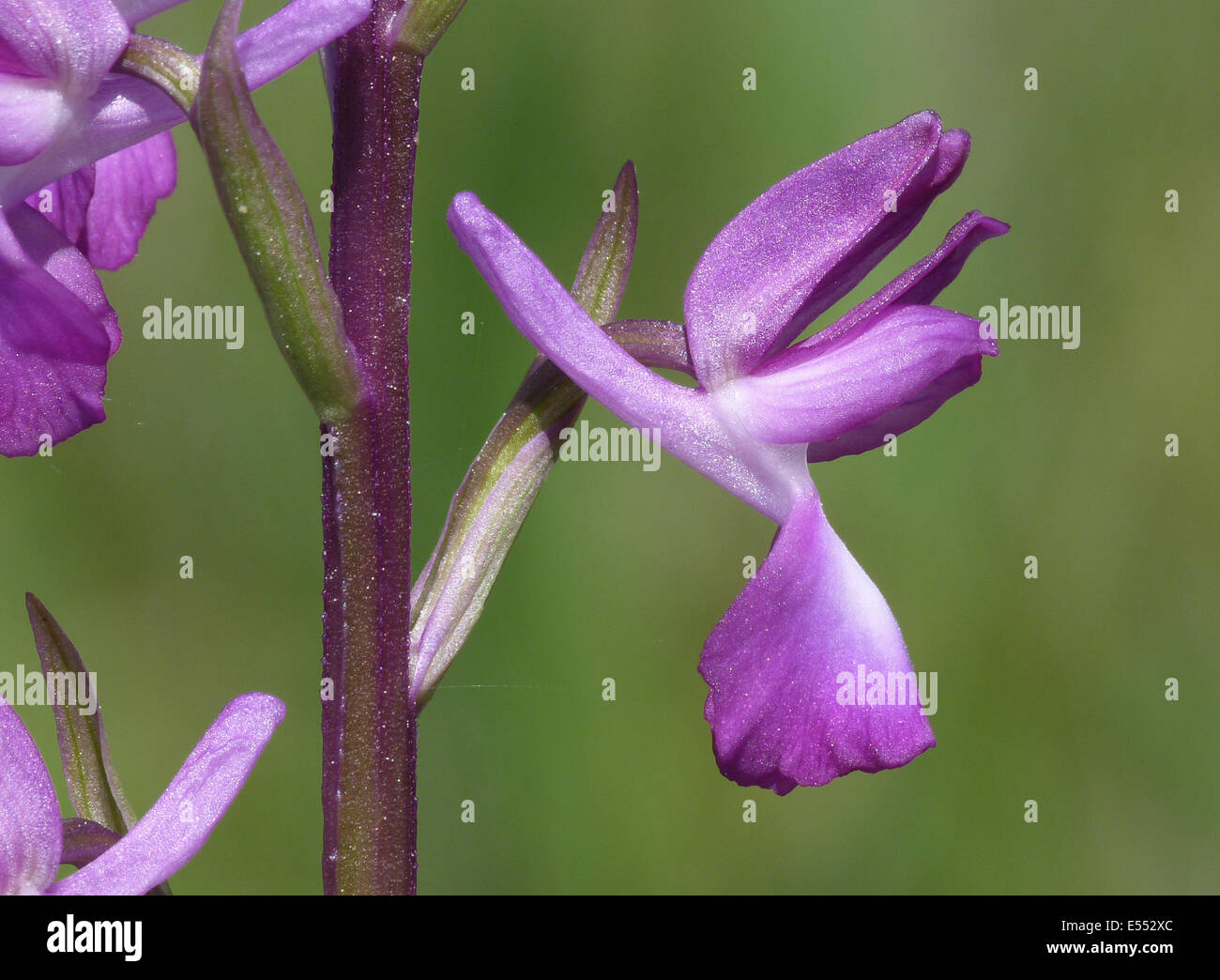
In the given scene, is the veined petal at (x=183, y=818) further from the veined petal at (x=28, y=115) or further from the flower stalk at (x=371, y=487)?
the veined petal at (x=28, y=115)

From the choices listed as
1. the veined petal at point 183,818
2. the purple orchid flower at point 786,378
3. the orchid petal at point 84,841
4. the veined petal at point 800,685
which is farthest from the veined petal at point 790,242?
the orchid petal at point 84,841

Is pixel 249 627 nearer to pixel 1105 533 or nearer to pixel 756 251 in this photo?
pixel 1105 533

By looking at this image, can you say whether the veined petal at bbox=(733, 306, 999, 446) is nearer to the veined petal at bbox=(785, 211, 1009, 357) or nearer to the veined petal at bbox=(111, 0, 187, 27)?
the veined petal at bbox=(785, 211, 1009, 357)

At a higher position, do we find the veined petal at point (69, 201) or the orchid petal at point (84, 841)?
the veined petal at point (69, 201)

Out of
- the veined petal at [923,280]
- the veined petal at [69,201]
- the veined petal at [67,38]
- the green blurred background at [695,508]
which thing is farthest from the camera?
the green blurred background at [695,508]

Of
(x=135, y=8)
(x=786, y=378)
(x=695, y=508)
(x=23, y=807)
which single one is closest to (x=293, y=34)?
(x=135, y=8)

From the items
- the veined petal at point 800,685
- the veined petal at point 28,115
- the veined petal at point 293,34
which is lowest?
the veined petal at point 800,685

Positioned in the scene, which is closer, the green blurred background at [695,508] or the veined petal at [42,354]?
the veined petal at [42,354]
